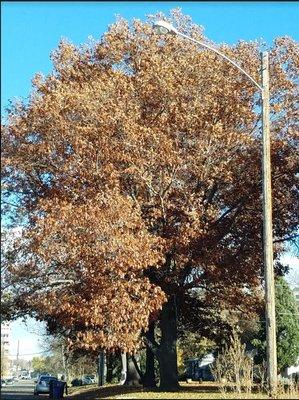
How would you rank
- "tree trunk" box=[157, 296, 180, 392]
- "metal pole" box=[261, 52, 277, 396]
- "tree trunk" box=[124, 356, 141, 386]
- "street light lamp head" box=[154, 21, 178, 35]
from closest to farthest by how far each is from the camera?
"metal pole" box=[261, 52, 277, 396]
"street light lamp head" box=[154, 21, 178, 35]
"tree trunk" box=[157, 296, 180, 392]
"tree trunk" box=[124, 356, 141, 386]

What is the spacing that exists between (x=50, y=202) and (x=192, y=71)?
672cm

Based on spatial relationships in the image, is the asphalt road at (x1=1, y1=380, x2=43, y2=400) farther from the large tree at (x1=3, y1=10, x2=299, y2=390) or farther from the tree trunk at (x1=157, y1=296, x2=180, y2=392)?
the large tree at (x1=3, y1=10, x2=299, y2=390)

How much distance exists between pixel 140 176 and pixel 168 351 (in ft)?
23.8

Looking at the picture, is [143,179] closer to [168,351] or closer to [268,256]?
[268,256]

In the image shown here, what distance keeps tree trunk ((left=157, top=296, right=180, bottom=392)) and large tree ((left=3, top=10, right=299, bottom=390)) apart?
50mm

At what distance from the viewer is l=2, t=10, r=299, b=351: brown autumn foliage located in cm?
1919

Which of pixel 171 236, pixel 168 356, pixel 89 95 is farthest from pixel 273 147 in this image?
pixel 168 356

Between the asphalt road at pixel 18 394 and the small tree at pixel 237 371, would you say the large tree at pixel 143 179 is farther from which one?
the asphalt road at pixel 18 394

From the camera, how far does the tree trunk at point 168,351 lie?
23406 mm

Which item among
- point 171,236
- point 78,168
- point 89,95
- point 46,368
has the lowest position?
point 46,368

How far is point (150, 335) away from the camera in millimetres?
25547

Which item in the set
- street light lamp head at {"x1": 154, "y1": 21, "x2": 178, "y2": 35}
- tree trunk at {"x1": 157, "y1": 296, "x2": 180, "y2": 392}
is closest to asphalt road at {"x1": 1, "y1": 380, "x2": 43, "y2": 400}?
tree trunk at {"x1": 157, "y1": 296, "x2": 180, "y2": 392}

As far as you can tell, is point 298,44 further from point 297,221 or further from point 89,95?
point 89,95

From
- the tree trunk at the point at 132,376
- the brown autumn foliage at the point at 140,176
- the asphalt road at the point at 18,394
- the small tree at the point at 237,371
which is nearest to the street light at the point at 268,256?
the small tree at the point at 237,371
